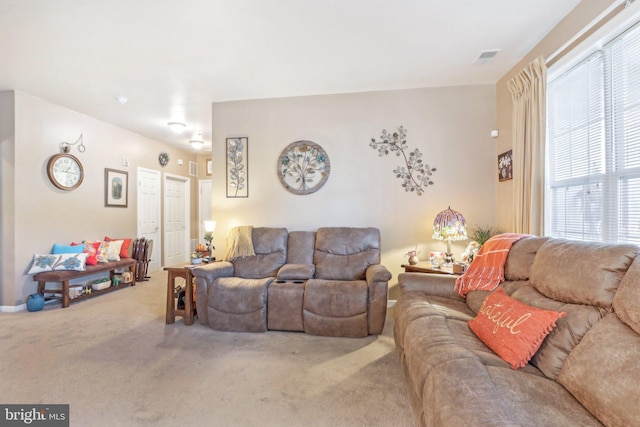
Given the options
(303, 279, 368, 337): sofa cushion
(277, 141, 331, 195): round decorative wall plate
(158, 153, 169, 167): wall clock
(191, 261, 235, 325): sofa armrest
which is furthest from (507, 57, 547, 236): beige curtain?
(158, 153, 169, 167): wall clock

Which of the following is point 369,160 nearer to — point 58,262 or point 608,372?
point 608,372

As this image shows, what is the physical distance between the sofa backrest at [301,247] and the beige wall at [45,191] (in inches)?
125

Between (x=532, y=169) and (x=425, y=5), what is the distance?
155cm

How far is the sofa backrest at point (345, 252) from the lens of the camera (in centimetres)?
304

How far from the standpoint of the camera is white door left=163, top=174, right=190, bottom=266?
585 cm

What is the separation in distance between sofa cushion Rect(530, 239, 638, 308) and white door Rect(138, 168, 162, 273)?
5.81 metres

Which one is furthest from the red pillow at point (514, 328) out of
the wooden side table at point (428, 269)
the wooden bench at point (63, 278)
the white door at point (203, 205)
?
the white door at point (203, 205)

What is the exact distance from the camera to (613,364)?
1.04 meters

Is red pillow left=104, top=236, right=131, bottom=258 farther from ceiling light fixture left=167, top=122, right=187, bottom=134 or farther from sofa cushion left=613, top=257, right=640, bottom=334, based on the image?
sofa cushion left=613, top=257, right=640, bottom=334

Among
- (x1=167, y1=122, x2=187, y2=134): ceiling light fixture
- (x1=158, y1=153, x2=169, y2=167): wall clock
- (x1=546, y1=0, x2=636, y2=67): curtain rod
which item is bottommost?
(x1=158, y1=153, x2=169, y2=167): wall clock

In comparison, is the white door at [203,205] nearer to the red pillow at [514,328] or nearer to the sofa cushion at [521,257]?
the sofa cushion at [521,257]

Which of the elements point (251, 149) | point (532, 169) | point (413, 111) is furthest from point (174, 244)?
point (532, 169)

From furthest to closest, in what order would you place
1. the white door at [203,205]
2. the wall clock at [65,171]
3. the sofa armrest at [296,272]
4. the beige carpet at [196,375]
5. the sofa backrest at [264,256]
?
→ the white door at [203,205]
the wall clock at [65,171]
the sofa backrest at [264,256]
the sofa armrest at [296,272]
the beige carpet at [196,375]

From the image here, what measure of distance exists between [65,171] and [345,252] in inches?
156
